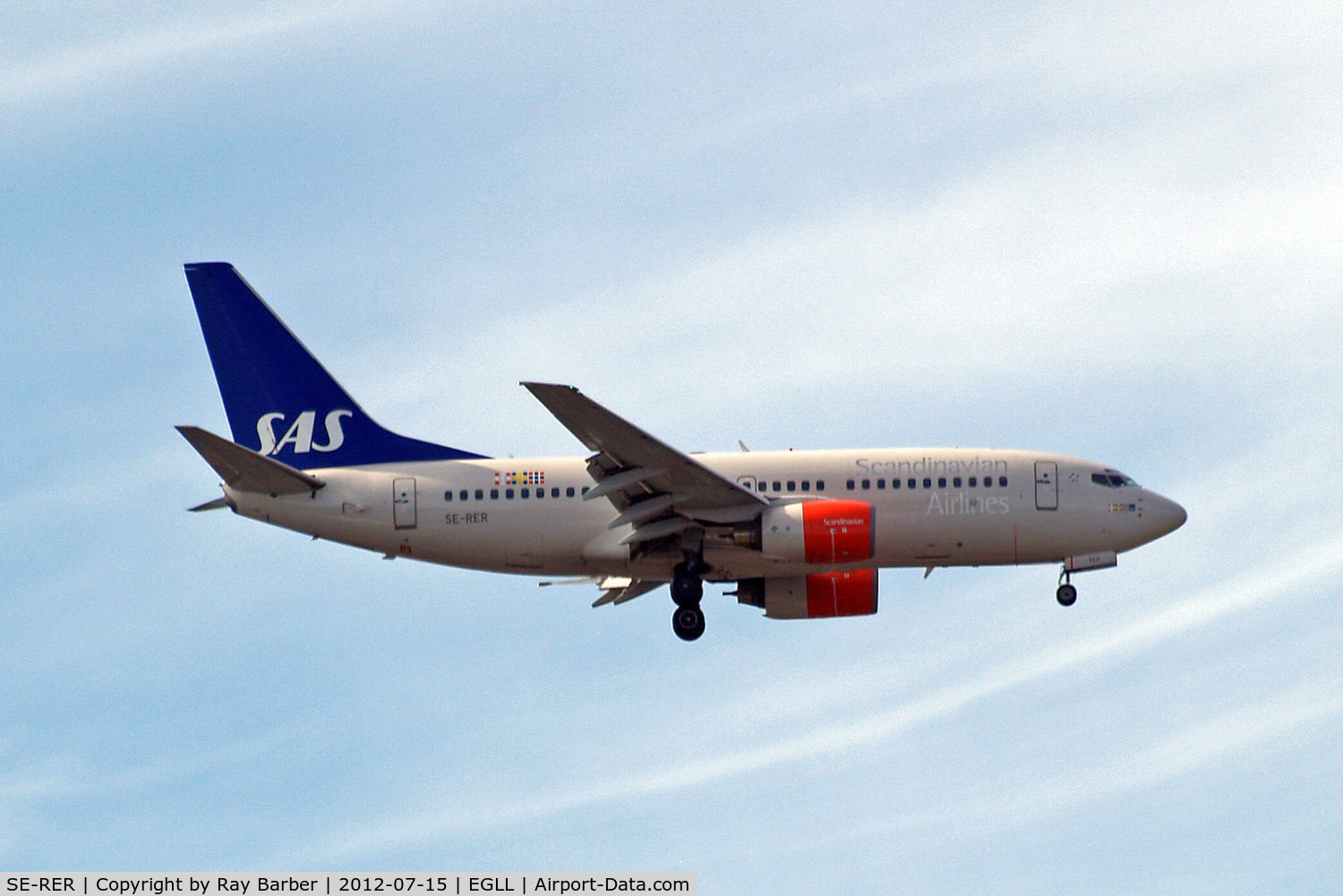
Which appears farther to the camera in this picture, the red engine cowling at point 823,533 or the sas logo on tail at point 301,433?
the sas logo on tail at point 301,433

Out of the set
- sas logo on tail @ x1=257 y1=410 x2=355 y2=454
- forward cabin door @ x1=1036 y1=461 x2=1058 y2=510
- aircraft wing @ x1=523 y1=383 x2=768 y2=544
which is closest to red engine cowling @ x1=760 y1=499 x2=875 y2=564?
aircraft wing @ x1=523 y1=383 x2=768 y2=544

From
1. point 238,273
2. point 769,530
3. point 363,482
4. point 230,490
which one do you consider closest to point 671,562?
point 769,530

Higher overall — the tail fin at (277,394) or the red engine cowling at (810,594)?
the tail fin at (277,394)

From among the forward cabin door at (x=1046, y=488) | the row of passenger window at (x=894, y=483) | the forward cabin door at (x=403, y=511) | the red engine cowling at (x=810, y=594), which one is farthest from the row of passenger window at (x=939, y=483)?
the forward cabin door at (x=403, y=511)

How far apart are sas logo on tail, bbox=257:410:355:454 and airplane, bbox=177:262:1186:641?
504mm

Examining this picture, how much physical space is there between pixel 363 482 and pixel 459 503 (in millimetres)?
2582

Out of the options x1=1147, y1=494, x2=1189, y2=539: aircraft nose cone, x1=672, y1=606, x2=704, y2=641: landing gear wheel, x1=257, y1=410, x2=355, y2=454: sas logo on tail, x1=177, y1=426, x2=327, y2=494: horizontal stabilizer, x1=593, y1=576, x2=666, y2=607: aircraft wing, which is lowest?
x1=672, y1=606, x2=704, y2=641: landing gear wheel

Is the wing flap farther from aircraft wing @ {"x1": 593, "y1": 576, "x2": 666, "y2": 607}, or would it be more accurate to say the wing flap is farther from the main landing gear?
aircraft wing @ {"x1": 593, "y1": 576, "x2": 666, "y2": 607}

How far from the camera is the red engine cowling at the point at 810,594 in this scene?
49.1 meters

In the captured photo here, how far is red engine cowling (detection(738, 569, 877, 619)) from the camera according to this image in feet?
161

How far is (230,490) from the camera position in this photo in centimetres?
4669

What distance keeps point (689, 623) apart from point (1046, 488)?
9.71 m

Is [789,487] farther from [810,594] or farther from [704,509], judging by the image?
[810,594]

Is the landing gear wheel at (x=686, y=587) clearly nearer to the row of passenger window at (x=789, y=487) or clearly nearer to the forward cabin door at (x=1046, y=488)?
the row of passenger window at (x=789, y=487)
